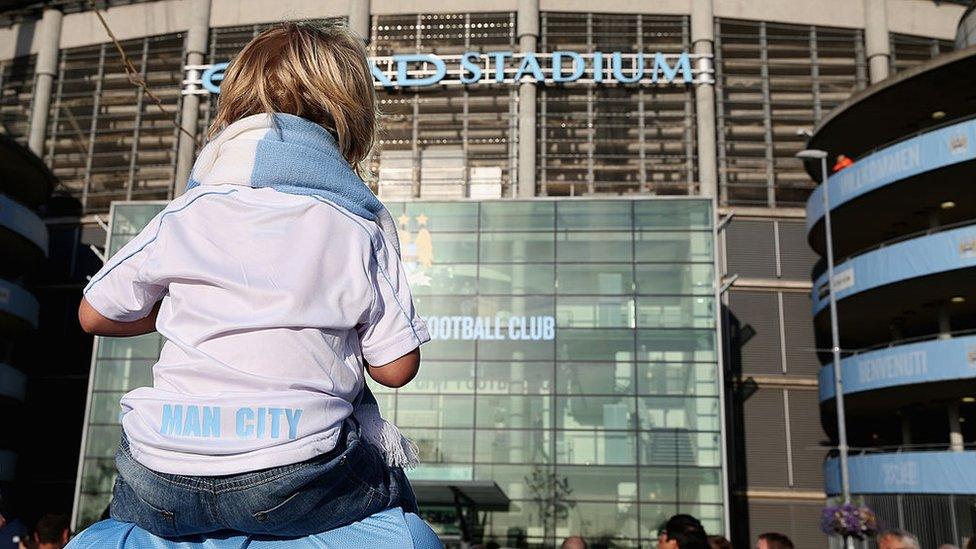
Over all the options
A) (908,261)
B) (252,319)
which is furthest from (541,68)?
Answer: (252,319)

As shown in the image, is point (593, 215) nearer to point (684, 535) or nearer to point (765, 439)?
point (765, 439)

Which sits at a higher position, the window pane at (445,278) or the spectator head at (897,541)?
the window pane at (445,278)

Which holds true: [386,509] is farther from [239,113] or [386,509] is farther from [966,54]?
[966,54]

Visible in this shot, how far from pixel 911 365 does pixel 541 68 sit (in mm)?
19827

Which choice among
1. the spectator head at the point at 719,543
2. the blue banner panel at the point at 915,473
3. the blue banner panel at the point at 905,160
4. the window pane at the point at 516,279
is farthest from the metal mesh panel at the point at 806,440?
the spectator head at the point at 719,543

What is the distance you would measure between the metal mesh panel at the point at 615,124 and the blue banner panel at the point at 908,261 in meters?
9.90

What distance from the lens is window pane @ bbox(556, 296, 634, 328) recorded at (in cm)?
3238

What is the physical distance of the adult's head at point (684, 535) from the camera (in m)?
7.01

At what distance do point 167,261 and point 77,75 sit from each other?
46928 mm

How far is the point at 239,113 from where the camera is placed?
182 cm

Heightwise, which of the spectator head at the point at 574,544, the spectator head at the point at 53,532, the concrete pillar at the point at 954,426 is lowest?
the spectator head at the point at 574,544

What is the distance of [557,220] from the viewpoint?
33781mm

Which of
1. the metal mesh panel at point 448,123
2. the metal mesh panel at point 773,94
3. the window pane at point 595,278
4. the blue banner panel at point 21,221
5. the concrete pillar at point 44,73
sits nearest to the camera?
the window pane at point 595,278

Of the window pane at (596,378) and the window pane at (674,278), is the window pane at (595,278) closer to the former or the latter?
the window pane at (674,278)
